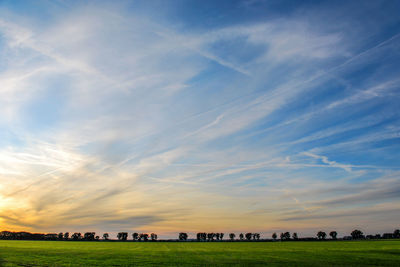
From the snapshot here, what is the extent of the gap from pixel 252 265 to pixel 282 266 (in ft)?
13.3

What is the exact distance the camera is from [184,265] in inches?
1452

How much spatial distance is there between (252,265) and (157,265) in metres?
13.3

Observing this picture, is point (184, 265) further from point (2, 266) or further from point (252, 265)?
point (2, 266)

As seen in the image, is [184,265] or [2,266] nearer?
[2,266]

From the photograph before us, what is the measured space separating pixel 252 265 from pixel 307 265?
7779 millimetres

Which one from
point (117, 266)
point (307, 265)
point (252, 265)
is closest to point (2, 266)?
point (117, 266)

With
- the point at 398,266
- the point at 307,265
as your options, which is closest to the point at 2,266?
the point at 307,265

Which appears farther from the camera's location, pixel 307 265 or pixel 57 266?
pixel 307 265

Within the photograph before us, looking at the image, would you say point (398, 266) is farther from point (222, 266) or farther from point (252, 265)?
point (222, 266)

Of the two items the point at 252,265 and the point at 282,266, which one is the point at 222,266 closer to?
the point at 252,265

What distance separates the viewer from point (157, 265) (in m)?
37.0

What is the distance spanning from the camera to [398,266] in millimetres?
35375

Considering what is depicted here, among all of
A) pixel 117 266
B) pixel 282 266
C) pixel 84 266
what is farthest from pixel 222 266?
pixel 84 266

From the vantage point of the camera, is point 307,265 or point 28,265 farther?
point 307,265
